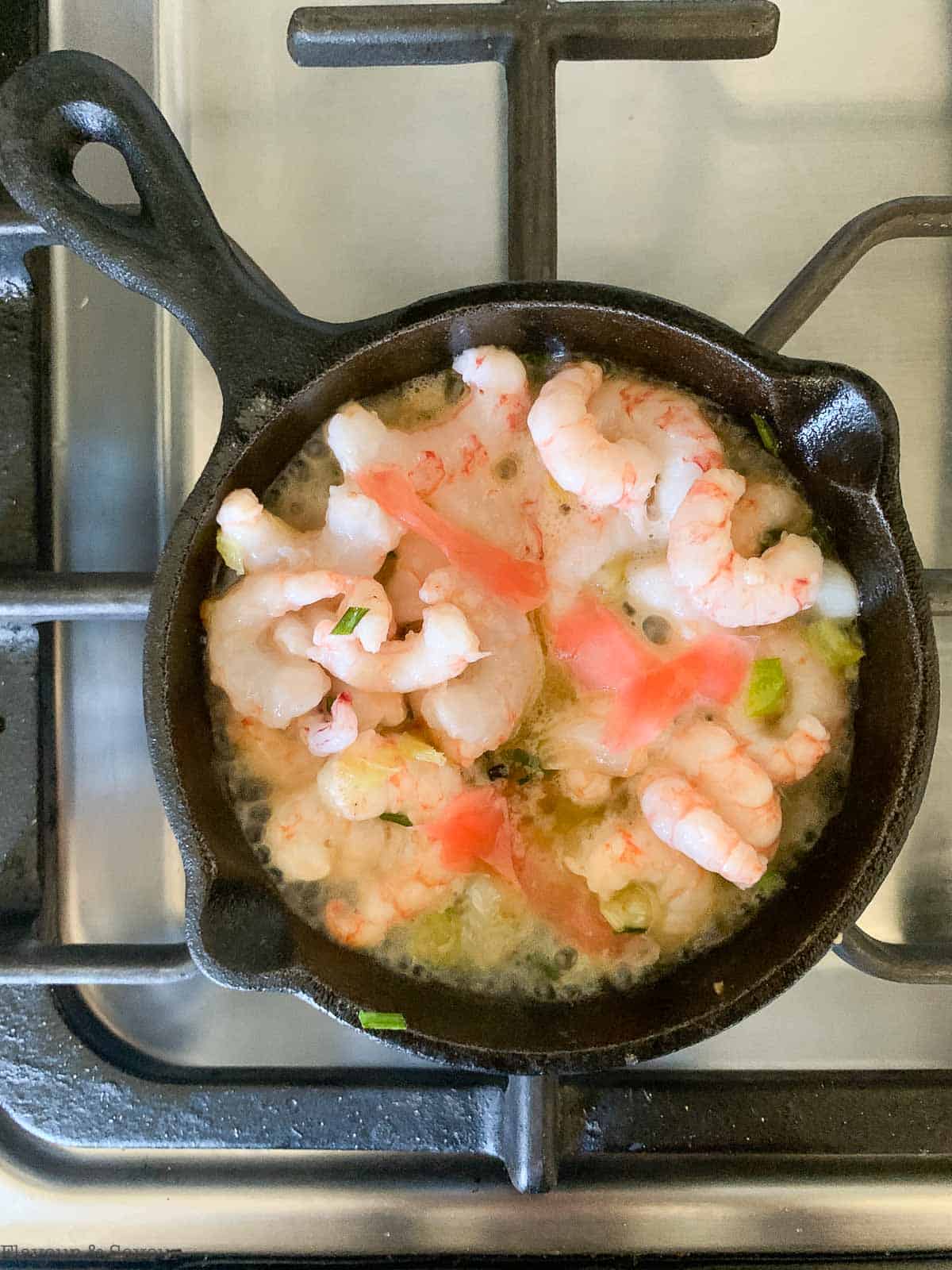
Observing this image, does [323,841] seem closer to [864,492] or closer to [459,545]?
[459,545]

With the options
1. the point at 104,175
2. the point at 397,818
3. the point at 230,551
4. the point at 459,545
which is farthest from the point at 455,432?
the point at 104,175

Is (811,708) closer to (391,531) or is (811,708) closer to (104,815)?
(391,531)

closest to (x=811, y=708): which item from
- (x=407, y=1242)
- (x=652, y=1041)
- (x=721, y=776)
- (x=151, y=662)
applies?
(x=721, y=776)

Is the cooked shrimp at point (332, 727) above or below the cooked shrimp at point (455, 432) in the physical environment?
below

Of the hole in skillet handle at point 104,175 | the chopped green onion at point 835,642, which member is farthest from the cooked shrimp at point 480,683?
the hole in skillet handle at point 104,175

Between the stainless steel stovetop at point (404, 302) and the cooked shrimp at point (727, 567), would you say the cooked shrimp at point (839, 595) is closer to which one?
the cooked shrimp at point (727, 567)

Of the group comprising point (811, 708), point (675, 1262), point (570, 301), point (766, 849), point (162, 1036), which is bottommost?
point (675, 1262)
